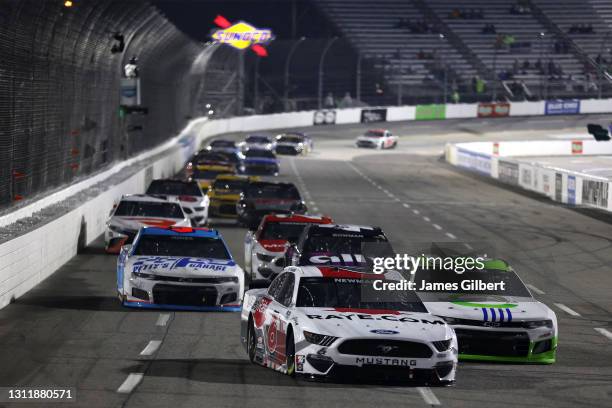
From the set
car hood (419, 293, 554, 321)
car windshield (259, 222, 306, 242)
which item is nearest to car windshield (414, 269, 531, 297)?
car hood (419, 293, 554, 321)

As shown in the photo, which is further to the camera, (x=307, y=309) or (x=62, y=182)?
(x=62, y=182)

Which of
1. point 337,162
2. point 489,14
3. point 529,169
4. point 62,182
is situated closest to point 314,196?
point 529,169

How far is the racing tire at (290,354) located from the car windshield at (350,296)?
1.91ft

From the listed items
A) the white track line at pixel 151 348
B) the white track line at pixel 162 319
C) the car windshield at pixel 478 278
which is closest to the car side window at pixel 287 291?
the white track line at pixel 151 348

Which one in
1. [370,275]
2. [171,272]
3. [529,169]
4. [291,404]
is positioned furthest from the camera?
[529,169]

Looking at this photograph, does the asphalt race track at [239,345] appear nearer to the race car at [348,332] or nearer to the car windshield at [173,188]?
the race car at [348,332]

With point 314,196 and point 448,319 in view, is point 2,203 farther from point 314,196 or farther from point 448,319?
point 314,196

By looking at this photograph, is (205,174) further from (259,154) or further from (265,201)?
(259,154)

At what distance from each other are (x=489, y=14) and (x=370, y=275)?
305 ft

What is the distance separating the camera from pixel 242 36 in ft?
270

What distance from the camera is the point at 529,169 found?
2004 inches

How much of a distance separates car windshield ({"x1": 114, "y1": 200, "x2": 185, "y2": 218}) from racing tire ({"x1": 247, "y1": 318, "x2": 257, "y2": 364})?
1334 centimetres

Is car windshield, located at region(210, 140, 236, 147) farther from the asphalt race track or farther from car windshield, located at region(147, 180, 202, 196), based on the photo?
car windshield, located at region(147, 180, 202, 196)

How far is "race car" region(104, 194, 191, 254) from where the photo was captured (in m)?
26.5
